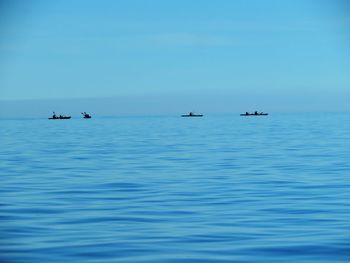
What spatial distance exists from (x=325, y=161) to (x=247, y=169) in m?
5.91

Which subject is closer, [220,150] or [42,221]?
[42,221]

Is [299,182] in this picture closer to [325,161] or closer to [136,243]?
[325,161]

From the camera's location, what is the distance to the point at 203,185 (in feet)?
79.2

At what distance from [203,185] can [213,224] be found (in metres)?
8.29

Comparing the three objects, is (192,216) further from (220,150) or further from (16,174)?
(220,150)

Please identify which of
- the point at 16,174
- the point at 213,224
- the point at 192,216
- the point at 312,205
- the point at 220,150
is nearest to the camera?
the point at 213,224

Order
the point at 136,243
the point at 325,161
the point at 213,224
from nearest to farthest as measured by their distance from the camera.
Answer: the point at 136,243, the point at 213,224, the point at 325,161

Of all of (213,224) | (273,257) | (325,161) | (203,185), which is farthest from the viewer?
(325,161)

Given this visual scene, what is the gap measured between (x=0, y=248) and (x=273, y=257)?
208 inches

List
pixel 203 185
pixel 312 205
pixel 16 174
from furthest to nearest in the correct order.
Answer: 1. pixel 16 174
2. pixel 203 185
3. pixel 312 205

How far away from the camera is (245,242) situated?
1395cm

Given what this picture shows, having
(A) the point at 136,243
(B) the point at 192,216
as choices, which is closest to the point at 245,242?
(A) the point at 136,243

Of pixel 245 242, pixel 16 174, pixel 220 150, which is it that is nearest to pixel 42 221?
pixel 245 242

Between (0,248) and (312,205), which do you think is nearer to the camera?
(0,248)
